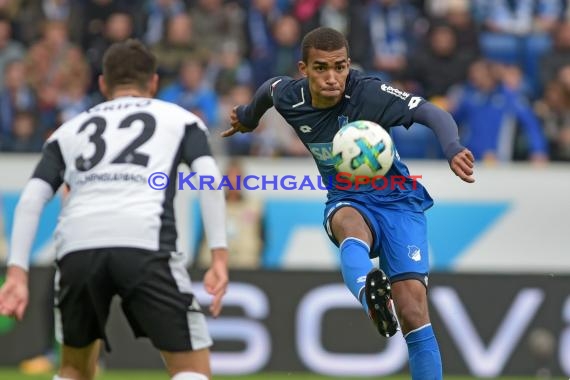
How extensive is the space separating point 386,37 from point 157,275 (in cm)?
926

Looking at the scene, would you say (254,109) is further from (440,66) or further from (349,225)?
(440,66)

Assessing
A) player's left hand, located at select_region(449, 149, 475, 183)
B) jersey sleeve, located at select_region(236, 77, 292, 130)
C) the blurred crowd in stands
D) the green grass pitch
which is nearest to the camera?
player's left hand, located at select_region(449, 149, 475, 183)

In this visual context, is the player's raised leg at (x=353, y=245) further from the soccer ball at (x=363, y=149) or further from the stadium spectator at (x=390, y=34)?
the stadium spectator at (x=390, y=34)

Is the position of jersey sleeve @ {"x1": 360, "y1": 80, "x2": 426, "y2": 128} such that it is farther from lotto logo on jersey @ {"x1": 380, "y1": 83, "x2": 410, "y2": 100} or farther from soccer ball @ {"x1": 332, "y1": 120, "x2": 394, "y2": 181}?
soccer ball @ {"x1": 332, "y1": 120, "x2": 394, "y2": 181}

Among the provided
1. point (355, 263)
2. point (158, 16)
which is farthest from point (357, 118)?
point (158, 16)

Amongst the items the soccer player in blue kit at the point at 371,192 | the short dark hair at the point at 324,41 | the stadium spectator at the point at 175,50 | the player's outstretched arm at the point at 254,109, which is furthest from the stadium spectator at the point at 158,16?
the short dark hair at the point at 324,41

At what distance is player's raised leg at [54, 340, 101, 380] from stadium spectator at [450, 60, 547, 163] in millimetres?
7965

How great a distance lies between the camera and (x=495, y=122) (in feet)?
43.3

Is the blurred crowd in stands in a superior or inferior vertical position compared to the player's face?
inferior

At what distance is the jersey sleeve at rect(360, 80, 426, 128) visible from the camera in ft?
22.7

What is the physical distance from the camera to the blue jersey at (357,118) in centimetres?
700

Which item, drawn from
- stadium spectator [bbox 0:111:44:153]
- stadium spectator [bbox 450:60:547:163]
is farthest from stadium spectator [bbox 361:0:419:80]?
stadium spectator [bbox 0:111:44:153]

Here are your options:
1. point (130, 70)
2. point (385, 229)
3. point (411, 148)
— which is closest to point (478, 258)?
point (411, 148)

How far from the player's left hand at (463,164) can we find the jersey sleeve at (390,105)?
567 millimetres
